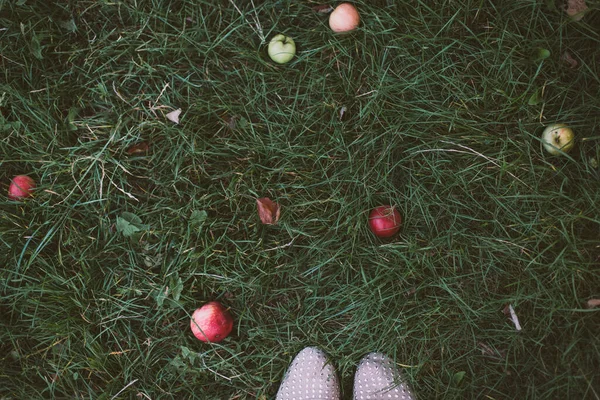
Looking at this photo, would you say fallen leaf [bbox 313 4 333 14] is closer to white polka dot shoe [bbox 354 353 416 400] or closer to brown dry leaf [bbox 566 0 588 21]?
brown dry leaf [bbox 566 0 588 21]

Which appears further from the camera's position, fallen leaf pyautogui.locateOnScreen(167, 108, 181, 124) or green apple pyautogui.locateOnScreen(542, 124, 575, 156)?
fallen leaf pyautogui.locateOnScreen(167, 108, 181, 124)

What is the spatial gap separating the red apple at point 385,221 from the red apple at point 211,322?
0.83 meters

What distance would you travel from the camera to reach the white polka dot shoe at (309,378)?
7.42 ft

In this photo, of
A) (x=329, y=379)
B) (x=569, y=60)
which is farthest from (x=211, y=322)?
(x=569, y=60)

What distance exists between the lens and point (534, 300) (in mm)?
2227

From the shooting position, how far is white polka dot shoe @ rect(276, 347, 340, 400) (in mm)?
2263

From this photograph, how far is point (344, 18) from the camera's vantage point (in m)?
2.25

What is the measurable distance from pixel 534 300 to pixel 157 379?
1.85 metres

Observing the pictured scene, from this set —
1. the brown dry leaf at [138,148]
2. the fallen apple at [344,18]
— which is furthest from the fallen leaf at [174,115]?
the fallen apple at [344,18]

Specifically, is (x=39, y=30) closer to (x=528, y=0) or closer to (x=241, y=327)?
(x=241, y=327)

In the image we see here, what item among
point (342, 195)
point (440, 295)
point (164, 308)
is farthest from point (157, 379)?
point (440, 295)

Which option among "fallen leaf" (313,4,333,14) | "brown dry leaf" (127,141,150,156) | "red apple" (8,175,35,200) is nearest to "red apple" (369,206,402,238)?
"fallen leaf" (313,4,333,14)

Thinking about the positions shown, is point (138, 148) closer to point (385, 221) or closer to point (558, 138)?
point (385, 221)

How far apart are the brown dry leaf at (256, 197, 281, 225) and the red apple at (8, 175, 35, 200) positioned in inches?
44.7
